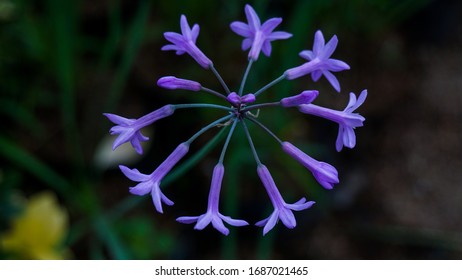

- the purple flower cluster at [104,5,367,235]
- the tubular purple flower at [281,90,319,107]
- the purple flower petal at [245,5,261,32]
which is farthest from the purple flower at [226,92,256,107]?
the purple flower petal at [245,5,261,32]

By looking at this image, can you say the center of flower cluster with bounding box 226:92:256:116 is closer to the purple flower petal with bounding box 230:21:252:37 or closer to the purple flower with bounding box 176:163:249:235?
the purple flower with bounding box 176:163:249:235

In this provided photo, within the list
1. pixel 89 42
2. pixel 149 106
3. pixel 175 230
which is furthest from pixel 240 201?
pixel 89 42

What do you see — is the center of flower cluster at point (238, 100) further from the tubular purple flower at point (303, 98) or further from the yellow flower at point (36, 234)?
the yellow flower at point (36, 234)

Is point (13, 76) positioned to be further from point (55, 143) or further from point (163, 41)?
point (163, 41)

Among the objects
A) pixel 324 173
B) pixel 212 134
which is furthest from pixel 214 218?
pixel 212 134

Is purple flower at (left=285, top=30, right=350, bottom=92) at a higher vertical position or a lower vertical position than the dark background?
lower

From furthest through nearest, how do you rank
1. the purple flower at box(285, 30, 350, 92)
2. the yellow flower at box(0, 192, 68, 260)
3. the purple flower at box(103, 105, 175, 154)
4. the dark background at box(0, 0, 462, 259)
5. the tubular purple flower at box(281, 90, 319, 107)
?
the dark background at box(0, 0, 462, 259), the yellow flower at box(0, 192, 68, 260), the purple flower at box(285, 30, 350, 92), the purple flower at box(103, 105, 175, 154), the tubular purple flower at box(281, 90, 319, 107)

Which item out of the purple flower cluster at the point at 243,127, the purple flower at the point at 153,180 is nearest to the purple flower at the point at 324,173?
the purple flower cluster at the point at 243,127
